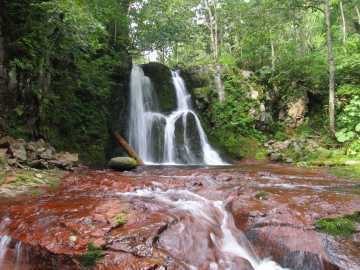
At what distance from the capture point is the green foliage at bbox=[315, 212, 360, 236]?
16.8ft

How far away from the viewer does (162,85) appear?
19.0 m

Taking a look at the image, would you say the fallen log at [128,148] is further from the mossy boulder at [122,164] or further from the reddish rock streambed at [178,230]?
the reddish rock streambed at [178,230]

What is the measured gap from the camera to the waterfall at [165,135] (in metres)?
16.0

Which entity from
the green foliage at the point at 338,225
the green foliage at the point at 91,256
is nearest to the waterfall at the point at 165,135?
the green foliage at the point at 338,225

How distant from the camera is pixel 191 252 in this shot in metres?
4.45

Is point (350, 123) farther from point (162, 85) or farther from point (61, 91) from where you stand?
point (61, 91)

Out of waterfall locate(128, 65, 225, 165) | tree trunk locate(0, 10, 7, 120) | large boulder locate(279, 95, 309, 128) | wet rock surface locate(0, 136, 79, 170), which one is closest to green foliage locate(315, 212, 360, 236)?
wet rock surface locate(0, 136, 79, 170)

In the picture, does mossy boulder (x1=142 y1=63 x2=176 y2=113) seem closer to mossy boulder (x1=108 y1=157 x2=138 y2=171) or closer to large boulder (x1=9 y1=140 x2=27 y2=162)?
mossy boulder (x1=108 y1=157 x2=138 y2=171)

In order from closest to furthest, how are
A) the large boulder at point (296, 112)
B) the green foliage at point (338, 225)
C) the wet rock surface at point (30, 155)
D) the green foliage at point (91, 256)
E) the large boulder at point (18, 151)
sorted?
the green foliage at point (91, 256) → the green foliage at point (338, 225) → the wet rock surface at point (30, 155) → the large boulder at point (18, 151) → the large boulder at point (296, 112)

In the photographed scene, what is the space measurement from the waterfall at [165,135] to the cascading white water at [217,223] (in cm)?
864

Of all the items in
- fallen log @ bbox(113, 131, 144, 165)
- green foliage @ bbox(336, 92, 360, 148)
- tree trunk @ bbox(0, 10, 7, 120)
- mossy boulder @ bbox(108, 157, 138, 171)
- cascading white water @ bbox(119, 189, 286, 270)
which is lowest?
cascading white water @ bbox(119, 189, 286, 270)

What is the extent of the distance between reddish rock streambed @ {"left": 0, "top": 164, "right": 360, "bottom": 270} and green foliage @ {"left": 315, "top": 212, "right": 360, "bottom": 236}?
13cm

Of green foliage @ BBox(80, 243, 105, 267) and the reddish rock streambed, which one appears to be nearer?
green foliage @ BBox(80, 243, 105, 267)

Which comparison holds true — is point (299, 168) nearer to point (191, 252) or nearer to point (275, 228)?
point (275, 228)
